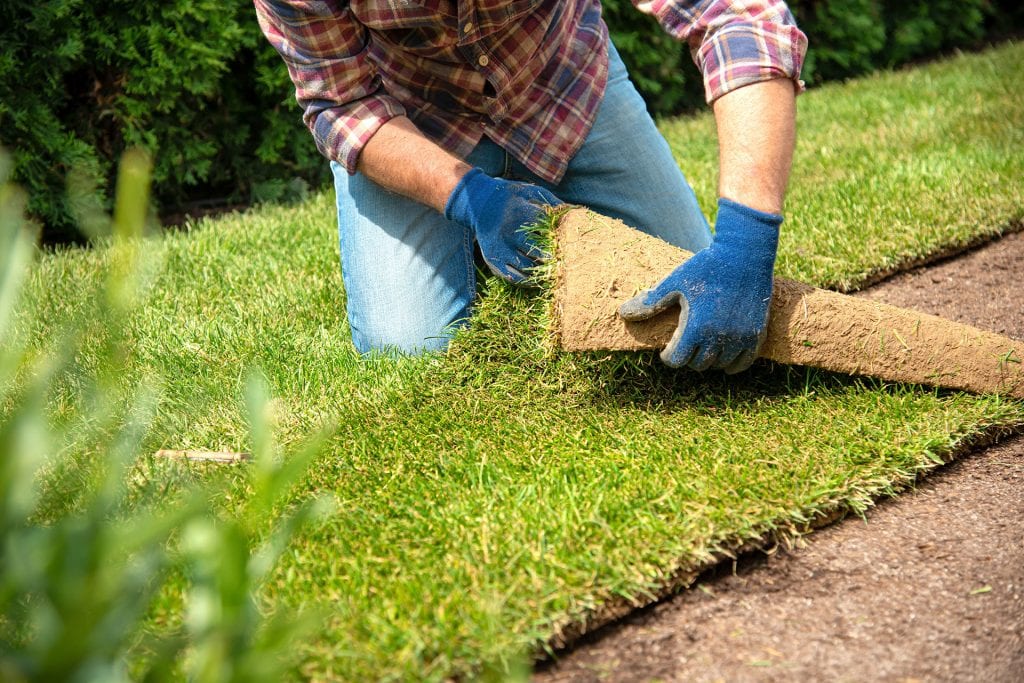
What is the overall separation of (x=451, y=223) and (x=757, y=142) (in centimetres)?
112

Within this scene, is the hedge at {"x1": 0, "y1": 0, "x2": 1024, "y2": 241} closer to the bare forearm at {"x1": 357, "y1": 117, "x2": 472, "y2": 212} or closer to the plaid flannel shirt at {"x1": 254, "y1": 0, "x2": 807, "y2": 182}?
the plaid flannel shirt at {"x1": 254, "y1": 0, "x2": 807, "y2": 182}

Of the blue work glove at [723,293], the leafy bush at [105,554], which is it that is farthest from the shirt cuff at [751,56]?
the leafy bush at [105,554]

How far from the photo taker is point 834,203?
3.97m

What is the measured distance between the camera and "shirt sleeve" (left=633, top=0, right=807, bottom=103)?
7.63 feet

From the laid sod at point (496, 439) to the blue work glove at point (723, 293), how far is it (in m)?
0.23

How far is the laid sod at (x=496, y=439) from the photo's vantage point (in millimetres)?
1703

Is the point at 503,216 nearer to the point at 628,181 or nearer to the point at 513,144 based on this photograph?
the point at 513,144

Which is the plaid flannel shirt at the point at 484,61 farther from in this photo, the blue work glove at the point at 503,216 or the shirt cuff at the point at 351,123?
the blue work glove at the point at 503,216

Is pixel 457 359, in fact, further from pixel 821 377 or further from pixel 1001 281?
pixel 1001 281

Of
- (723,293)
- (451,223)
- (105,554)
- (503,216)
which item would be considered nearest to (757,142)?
(723,293)

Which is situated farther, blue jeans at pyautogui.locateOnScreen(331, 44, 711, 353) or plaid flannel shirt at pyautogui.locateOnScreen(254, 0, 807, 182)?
blue jeans at pyautogui.locateOnScreen(331, 44, 711, 353)

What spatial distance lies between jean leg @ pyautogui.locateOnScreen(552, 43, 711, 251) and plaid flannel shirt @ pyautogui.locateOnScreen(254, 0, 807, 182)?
0.08 metres

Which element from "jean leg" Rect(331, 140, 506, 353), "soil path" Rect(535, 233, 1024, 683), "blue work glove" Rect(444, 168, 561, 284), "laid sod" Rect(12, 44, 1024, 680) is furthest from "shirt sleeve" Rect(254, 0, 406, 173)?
"soil path" Rect(535, 233, 1024, 683)

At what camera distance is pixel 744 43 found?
7.67 ft
